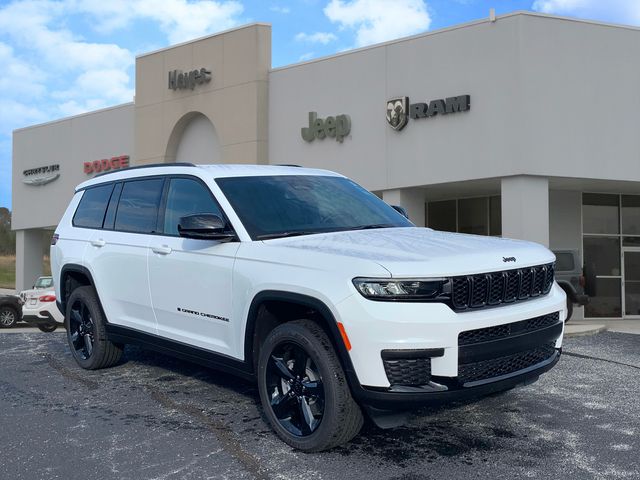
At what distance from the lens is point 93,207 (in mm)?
7094

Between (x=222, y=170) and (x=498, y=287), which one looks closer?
(x=498, y=287)

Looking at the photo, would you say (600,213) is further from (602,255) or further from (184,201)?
(184,201)

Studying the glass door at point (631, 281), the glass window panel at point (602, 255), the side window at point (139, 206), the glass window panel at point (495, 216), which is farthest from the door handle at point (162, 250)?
the glass door at point (631, 281)

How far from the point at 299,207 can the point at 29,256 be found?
3253 centimetres

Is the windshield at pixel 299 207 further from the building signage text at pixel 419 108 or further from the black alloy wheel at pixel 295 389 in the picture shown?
the building signage text at pixel 419 108

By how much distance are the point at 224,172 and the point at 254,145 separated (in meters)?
17.6

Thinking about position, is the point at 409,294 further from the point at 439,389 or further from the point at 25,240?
the point at 25,240

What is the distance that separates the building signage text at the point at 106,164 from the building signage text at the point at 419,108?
1332 cm

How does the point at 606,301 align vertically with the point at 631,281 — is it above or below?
below

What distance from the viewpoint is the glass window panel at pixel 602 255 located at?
2108 cm

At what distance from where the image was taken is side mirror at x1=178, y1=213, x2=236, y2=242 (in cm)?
491

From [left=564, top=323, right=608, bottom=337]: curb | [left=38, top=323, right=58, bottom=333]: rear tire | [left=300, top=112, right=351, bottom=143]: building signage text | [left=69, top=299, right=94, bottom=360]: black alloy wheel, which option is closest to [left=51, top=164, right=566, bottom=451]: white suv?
[left=69, top=299, right=94, bottom=360]: black alloy wheel

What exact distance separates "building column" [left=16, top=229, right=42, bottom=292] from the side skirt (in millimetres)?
29963

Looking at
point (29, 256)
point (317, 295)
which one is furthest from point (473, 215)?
point (29, 256)
